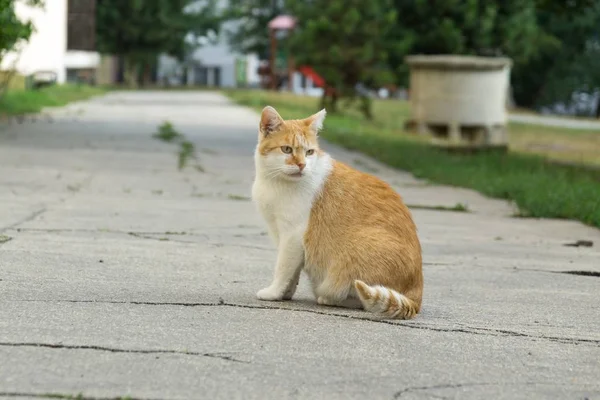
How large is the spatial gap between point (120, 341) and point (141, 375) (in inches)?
20.2

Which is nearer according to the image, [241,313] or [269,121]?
[241,313]

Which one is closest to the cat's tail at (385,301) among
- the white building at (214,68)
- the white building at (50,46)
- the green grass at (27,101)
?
the green grass at (27,101)

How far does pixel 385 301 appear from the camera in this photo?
5.29 m

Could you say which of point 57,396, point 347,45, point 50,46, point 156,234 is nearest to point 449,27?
point 347,45

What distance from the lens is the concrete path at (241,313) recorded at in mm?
4129

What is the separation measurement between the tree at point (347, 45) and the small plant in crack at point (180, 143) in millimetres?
6597

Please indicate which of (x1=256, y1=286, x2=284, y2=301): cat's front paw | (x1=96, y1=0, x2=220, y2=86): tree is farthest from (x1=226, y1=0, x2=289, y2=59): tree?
(x1=256, y1=286, x2=284, y2=301): cat's front paw

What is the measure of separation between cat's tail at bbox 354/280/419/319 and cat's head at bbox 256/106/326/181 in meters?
0.58

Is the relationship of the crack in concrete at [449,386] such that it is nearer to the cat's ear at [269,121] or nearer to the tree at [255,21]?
the cat's ear at [269,121]

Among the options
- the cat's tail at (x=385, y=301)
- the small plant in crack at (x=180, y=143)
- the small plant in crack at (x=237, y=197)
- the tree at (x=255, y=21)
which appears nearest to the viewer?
the cat's tail at (x=385, y=301)

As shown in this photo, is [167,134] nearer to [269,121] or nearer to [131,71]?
[269,121]

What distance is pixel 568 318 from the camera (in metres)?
5.72

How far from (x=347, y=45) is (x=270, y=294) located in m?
23.6

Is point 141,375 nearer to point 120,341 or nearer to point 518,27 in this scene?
point 120,341
